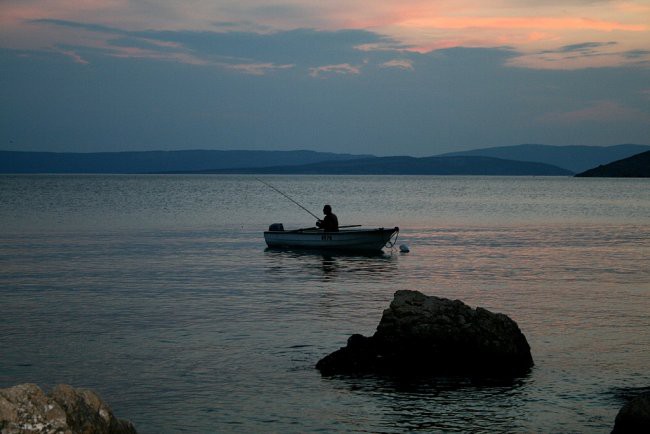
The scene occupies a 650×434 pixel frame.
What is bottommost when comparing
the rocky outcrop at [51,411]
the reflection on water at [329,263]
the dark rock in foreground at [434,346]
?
the reflection on water at [329,263]

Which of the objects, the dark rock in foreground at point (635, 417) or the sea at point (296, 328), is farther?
the sea at point (296, 328)

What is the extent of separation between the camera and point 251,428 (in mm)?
10461

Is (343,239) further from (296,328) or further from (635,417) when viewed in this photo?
(635,417)

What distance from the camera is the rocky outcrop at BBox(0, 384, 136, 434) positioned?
6.70m

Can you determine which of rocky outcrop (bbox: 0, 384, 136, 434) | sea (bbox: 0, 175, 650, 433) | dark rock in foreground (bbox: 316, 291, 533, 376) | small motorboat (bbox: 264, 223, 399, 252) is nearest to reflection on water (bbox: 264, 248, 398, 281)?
sea (bbox: 0, 175, 650, 433)

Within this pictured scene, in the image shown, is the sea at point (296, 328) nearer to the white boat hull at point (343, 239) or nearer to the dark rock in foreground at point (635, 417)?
the white boat hull at point (343, 239)

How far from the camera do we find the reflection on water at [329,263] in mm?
26406

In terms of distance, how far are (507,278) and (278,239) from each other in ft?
39.3

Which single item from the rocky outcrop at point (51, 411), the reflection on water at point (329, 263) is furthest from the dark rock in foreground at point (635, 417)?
the reflection on water at point (329, 263)

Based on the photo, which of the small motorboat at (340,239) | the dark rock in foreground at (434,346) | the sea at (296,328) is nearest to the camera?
the sea at (296,328)

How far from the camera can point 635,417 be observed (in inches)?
367

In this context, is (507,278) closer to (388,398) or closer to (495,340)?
(495,340)

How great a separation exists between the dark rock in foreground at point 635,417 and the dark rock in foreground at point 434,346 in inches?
138

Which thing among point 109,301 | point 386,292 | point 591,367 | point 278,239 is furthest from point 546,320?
point 278,239
